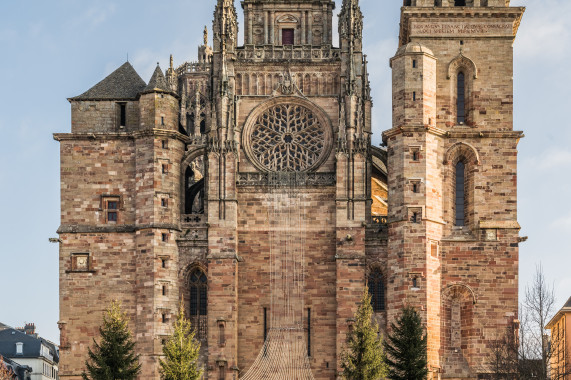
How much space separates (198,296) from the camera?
65.8 meters

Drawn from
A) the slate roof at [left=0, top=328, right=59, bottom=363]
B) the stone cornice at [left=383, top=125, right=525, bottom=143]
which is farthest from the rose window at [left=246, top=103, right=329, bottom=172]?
the slate roof at [left=0, top=328, right=59, bottom=363]

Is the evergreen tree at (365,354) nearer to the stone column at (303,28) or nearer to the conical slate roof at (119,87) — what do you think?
the stone column at (303,28)

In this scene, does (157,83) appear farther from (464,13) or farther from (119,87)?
(464,13)

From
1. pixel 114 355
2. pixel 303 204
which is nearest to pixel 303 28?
pixel 303 204

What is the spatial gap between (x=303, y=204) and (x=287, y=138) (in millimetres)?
4045

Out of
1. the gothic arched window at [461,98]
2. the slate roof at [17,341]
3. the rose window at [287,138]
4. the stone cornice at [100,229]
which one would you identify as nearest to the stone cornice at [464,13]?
the gothic arched window at [461,98]

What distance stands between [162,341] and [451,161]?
17.7m

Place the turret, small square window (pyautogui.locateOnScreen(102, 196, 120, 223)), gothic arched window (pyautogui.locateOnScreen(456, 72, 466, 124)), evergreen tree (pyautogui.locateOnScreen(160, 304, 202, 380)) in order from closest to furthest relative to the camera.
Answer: evergreen tree (pyautogui.locateOnScreen(160, 304, 202, 380)) < small square window (pyautogui.locateOnScreen(102, 196, 120, 223)) < the turret < gothic arched window (pyautogui.locateOnScreen(456, 72, 466, 124))

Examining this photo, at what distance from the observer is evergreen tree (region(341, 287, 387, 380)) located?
5772 centimetres

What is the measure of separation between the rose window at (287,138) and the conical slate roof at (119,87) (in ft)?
22.4

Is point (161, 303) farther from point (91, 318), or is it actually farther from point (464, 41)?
point (464, 41)

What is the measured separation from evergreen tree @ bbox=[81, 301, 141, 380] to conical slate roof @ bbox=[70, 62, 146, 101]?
45.0 feet

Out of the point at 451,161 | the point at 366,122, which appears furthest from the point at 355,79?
the point at 451,161

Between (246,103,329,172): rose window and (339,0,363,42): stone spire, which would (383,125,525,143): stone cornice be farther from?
(339,0,363,42): stone spire
